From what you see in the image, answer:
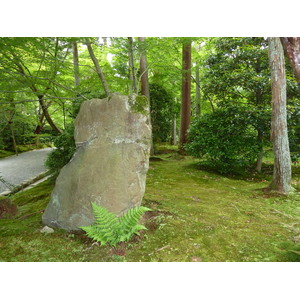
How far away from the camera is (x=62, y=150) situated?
5262mm

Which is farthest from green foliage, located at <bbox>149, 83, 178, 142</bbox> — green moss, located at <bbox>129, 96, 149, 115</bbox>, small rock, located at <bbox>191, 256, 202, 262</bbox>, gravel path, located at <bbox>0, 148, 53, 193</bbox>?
small rock, located at <bbox>191, 256, 202, 262</bbox>

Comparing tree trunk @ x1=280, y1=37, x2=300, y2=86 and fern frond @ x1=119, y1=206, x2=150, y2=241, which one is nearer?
fern frond @ x1=119, y1=206, x2=150, y2=241

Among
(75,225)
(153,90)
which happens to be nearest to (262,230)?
(75,225)

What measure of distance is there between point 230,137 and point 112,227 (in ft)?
17.6

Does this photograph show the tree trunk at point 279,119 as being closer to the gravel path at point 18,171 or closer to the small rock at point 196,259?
the small rock at point 196,259

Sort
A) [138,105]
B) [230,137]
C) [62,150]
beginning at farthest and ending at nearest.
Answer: [230,137] < [62,150] < [138,105]

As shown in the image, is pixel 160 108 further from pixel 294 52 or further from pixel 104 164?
pixel 104 164

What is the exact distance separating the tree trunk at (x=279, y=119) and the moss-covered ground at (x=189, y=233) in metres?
0.39

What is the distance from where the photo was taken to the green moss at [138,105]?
3.07m

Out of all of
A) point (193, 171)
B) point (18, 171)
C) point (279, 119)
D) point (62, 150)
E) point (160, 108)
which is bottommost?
point (18, 171)

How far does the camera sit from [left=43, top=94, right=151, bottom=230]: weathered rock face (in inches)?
110

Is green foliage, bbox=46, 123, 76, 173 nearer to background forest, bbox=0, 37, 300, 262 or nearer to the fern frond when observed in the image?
background forest, bbox=0, 37, 300, 262

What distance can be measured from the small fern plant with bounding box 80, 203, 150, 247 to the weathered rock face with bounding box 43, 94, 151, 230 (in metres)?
0.37

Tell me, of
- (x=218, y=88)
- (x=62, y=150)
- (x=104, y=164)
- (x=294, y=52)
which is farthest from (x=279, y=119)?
(x=62, y=150)
